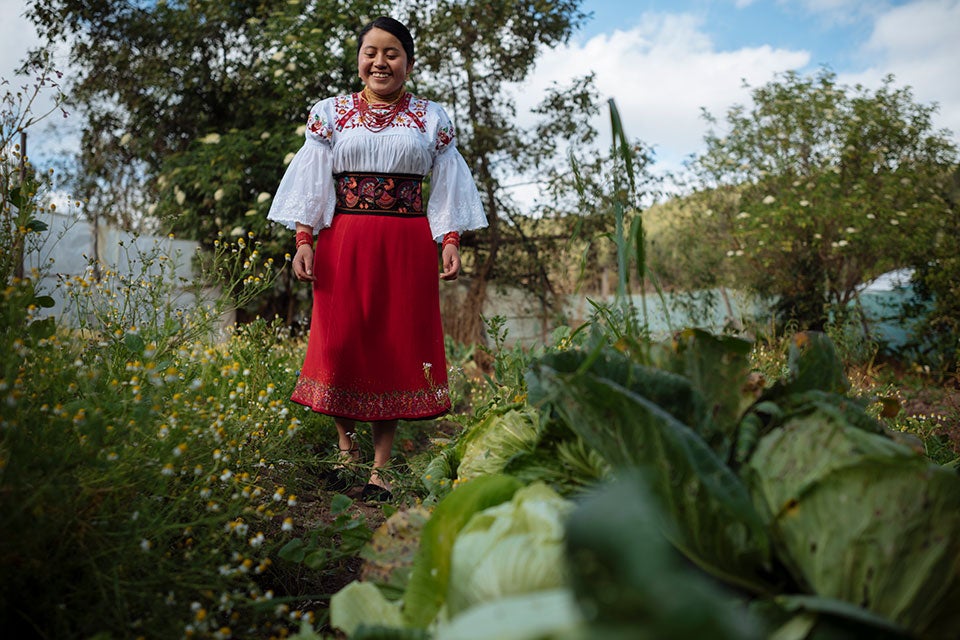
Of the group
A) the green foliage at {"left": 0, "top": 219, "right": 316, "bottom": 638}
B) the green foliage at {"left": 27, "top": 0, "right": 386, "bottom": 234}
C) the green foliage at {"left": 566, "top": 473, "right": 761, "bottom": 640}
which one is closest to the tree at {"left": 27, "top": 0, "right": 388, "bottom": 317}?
the green foliage at {"left": 27, "top": 0, "right": 386, "bottom": 234}

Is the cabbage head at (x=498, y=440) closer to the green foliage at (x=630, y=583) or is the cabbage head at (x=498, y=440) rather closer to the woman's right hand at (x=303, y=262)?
the green foliage at (x=630, y=583)

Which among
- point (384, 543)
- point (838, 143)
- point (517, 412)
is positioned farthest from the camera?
point (838, 143)

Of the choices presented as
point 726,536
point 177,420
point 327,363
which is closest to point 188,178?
point 327,363

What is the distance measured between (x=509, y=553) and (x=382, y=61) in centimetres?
246

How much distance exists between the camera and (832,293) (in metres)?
8.38

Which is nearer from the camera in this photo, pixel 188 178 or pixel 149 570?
pixel 149 570

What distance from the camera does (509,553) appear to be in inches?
38.1

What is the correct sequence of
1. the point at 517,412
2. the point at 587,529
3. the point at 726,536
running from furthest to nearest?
the point at 517,412
the point at 726,536
the point at 587,529

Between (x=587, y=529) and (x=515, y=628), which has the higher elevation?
(x=587, y=529)

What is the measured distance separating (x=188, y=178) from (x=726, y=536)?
741cm

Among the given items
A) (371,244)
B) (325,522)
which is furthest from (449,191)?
(325,522)

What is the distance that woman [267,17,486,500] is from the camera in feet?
9.66

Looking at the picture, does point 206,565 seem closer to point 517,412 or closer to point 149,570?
point 149,570

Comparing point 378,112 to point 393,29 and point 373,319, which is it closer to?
point 393,29
